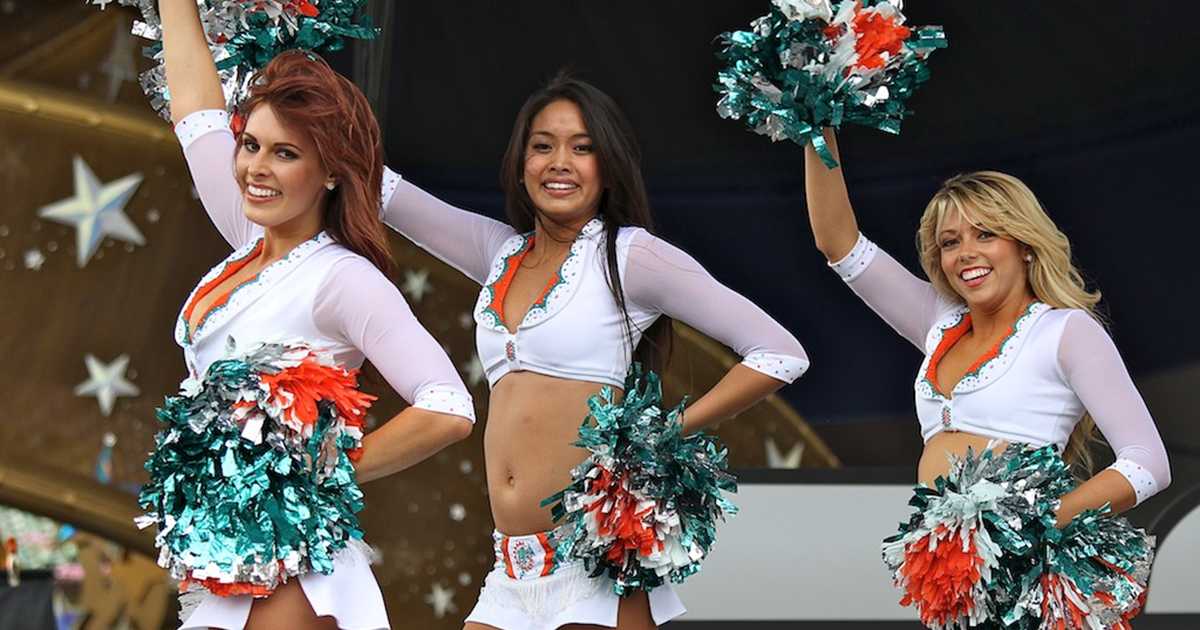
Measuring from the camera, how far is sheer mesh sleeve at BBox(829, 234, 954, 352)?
12.0 ft

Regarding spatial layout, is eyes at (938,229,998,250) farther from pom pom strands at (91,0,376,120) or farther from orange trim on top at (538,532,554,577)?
pom pom strands at (91,0,376,120)

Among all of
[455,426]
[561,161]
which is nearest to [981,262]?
[561,161]

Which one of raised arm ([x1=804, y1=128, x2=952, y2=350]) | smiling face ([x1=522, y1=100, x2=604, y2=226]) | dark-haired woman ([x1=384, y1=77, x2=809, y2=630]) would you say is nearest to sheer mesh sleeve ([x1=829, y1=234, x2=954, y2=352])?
raised arm ([x1=804, y1=128, x2=952, y2=350])

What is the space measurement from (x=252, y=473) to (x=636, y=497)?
0.79 m

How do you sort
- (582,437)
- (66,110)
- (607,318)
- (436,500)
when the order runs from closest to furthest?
(582,437) → (607,318) → (66,110) → (436,500)

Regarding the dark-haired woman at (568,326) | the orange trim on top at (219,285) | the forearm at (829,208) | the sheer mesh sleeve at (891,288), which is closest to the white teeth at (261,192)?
the orange trim on top at (219,285)

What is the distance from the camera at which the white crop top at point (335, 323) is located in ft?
9.09

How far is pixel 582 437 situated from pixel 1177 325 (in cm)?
263

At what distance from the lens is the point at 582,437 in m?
3.19

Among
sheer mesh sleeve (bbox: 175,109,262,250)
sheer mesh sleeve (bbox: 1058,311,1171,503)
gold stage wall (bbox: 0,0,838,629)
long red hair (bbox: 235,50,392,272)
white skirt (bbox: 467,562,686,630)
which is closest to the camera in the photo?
long red hair (bbox: 235,50,392,272)

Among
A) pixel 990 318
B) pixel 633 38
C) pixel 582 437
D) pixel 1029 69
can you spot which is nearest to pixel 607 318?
pixel 582 437

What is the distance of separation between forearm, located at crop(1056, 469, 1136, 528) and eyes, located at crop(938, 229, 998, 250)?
1.66 feet

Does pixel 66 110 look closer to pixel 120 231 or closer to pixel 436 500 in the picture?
pixel 120 231

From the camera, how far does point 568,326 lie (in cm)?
338
